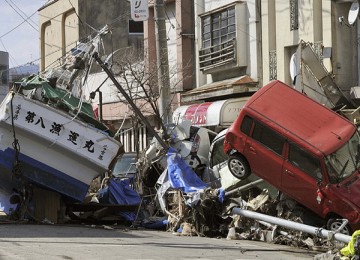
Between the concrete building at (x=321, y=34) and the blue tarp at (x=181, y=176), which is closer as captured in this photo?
the blue tarp at (x=181, y=176)

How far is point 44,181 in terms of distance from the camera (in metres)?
16.9

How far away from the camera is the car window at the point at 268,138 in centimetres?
1532

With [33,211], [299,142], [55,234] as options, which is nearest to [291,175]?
[299,142]

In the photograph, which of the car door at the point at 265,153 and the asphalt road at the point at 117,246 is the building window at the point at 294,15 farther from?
the asphalt road at the point at 117,246

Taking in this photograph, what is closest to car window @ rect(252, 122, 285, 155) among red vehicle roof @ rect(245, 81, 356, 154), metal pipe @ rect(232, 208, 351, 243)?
red vehicle roof @ rect(245, 81, 356, 154)

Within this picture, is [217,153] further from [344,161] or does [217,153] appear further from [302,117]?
[344,161]

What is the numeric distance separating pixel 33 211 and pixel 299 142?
6.22 metres

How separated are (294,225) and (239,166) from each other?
2.28 meters

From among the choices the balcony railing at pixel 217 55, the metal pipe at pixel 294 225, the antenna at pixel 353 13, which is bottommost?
the metal pipe at pixel 294 225

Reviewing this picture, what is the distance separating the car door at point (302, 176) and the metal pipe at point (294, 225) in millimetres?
652

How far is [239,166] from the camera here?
52.7 feet

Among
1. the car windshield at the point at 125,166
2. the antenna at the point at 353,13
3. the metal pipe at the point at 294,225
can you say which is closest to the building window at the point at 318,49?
the antenna at the point at 353,13

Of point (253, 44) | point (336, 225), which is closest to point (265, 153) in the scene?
point (336, 225)

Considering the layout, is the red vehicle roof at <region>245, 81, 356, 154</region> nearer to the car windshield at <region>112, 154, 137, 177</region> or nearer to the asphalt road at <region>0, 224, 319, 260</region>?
the asphalt road at <region>0, 224, 319, 260</region>
